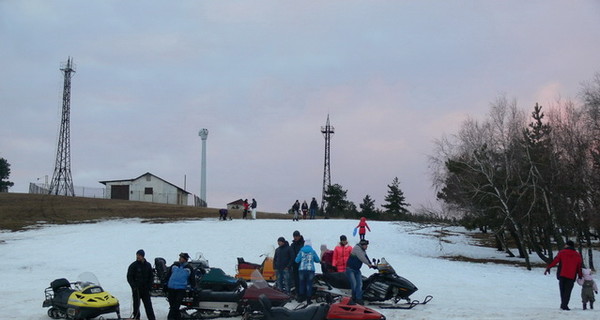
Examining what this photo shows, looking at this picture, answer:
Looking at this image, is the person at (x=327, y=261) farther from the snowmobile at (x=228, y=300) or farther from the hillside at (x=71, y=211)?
the hillside at (x=71, y=211)

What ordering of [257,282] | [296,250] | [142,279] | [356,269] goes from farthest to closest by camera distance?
1. [296,250]
2. [356,269]
3. [257,282]
4. [142,279]

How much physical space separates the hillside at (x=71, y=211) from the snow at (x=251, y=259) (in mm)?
3685

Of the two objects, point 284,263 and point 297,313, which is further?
point 284,263

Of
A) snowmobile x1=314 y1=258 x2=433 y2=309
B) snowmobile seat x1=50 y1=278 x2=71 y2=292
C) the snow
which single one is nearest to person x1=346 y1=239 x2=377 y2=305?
snowmobile x1=314 y1=258 x2=433 y2=309

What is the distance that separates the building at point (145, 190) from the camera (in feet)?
238

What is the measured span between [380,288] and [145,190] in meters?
60.8

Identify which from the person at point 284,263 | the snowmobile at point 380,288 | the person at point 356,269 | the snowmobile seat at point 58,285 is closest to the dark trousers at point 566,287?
the snowmobile at point 380,288

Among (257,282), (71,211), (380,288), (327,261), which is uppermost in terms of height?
(71,211)

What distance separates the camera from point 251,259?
27719 millimetres

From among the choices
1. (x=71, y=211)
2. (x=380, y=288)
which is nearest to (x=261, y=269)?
(x=380, y=288)

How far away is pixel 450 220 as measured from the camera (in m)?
35.9

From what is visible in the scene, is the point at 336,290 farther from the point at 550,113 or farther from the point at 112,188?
the point at 112,188

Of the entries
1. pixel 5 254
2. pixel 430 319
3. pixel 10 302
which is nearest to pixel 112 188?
pixel 5 254

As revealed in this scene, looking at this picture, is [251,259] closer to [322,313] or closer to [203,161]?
[322,313]
